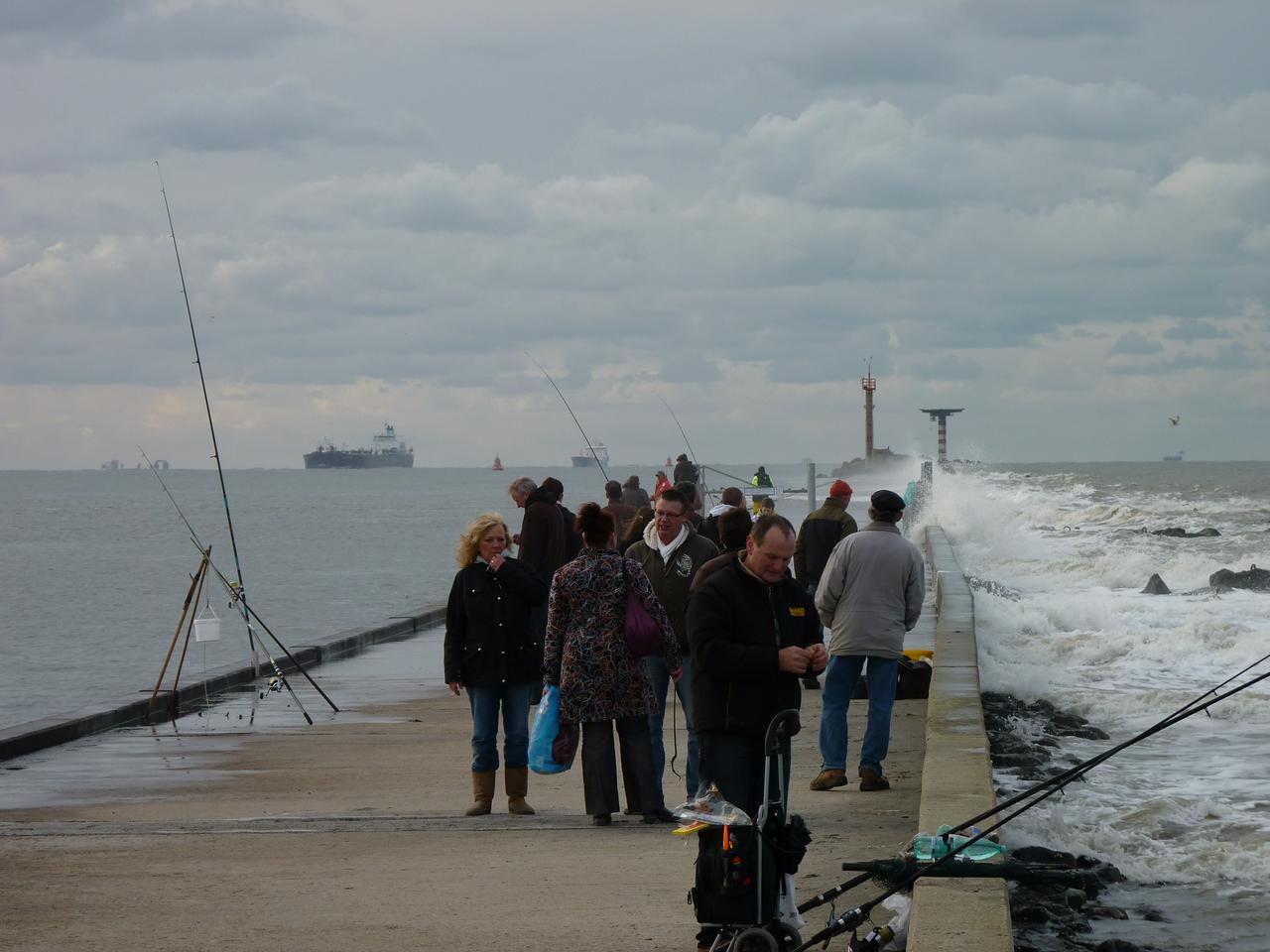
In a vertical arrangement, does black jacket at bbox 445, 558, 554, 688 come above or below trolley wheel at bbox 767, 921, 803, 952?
above

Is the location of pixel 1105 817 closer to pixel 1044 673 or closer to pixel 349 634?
pixel 1044 673

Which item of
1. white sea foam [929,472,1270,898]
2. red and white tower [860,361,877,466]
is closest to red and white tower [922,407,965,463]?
red and white tower [860,361,877,466]

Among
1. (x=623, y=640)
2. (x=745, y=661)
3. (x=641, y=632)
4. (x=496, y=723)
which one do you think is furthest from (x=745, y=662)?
(x=496, y=723)

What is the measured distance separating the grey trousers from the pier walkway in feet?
0.50

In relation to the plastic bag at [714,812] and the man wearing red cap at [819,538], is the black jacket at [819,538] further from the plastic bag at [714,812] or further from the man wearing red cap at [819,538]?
the plastic bag at [714,812]

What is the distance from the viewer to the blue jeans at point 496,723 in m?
8.99

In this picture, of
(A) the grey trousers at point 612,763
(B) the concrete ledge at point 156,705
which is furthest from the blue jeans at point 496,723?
(B) the concrete ledge at point 156,705

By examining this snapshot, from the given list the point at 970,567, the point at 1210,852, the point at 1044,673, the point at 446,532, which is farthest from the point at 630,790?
the point at 446,532

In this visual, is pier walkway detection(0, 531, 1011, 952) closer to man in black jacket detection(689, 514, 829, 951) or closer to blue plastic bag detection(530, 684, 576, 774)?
blue plastic bag detection(530, 684, 576, 774)

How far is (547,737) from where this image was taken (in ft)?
26.6

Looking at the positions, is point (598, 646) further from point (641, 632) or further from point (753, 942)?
point (753, 942)

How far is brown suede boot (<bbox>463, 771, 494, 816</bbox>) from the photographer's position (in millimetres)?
9086

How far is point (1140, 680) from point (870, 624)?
11498mm

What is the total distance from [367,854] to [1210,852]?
5.21 meters
